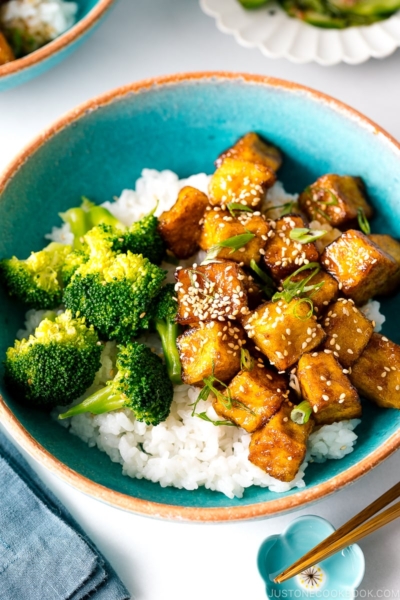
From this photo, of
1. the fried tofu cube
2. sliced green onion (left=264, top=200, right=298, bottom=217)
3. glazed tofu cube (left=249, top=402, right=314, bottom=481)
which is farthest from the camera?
the fried tofu cube

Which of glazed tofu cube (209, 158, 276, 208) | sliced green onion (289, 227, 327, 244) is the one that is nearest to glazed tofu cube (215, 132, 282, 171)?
glazed tofu cube (209, 158, 276, 208)

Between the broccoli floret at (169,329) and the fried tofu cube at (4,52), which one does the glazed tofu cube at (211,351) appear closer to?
the broccoli floret at (169,329)

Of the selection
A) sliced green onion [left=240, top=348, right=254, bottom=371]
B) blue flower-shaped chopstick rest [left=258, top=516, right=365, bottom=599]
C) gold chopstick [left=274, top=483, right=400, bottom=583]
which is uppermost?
sliced green onion [left=240, top=348, right=254, bottom=371]

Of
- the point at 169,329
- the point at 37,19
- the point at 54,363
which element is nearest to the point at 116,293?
the point at 169,329

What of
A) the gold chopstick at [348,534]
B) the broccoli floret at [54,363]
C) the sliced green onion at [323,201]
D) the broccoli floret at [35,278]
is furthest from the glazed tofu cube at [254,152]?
the gold chopstick at [348,534]

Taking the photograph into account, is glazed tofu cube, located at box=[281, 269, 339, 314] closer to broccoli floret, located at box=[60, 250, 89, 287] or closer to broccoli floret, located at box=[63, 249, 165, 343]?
broccoli floret, located at box=[63, 249, 165, 343]

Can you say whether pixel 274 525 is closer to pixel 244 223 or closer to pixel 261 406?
pixel 261 406

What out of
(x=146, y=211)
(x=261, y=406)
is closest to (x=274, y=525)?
(x=261, y=406)
